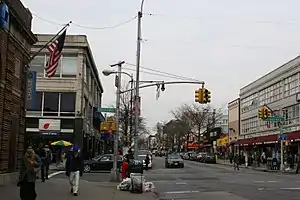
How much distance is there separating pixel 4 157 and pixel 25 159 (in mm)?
8183

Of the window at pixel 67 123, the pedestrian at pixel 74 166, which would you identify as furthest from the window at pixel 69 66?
the pedestrian at pixel 74 166

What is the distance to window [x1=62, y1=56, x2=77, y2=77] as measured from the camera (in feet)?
156

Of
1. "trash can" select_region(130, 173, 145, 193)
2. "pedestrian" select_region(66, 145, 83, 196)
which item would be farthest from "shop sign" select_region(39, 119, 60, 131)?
"pedestrian" select_region(66, 145, 83, 196)

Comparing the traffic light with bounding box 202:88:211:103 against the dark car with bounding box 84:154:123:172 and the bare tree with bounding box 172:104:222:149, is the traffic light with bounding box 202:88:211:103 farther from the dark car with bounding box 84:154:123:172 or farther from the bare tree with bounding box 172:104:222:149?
the bare tree with bounding box 172:104:222:149

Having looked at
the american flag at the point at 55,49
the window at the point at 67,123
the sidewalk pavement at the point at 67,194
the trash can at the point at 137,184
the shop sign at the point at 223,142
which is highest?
the american flag at the point at 55,49

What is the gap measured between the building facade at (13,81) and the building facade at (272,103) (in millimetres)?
31769

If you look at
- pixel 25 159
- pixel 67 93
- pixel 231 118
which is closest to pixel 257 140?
pixel 231 118

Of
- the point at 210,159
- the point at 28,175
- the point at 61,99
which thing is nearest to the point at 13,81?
the point at 28,175

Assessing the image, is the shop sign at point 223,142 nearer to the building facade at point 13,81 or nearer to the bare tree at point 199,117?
the bare tree at point 199,117

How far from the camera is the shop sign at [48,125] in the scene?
46.7 meters

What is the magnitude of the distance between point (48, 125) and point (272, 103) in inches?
1099

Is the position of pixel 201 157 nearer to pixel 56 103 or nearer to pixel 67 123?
pixel 67 123

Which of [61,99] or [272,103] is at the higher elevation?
[272,103]

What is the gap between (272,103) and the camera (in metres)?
61.0
